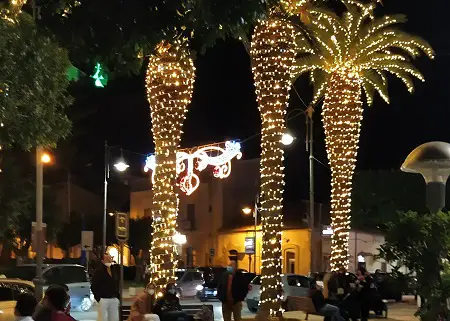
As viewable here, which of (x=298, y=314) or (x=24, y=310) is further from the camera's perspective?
(x=298, y=314)

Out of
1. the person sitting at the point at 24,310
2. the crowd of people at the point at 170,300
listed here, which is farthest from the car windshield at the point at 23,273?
the person sitting at the point at 24,310

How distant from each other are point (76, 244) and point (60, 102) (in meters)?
55.6

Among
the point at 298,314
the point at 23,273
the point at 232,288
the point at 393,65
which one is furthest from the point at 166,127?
the point at 23,273

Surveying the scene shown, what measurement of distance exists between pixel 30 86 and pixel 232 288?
7150 millimetres

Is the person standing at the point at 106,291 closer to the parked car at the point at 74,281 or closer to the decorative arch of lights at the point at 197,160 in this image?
the parked car at the point at 74,281

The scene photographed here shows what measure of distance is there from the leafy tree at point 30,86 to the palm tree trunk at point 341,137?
15008 millimetres

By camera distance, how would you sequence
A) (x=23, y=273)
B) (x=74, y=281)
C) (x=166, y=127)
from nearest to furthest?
(x=166, y=127)
(x=74, y=281)
(x=23, y=273)

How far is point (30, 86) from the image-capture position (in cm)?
1411

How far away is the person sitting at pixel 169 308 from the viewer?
15.9 m

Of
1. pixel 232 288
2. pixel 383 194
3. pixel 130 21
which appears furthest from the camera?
pixel 383 194

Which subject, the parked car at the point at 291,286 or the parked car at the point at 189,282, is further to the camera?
the parked car at the point at 189,282

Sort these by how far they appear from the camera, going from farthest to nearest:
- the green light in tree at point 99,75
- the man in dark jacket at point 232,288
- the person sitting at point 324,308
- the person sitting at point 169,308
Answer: the person sitting at point 324,308, the man in dark jacket at point 232,288, the person sitting at point 169,308, the green light in tree at point 99,75

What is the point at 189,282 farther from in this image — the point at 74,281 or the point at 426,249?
the point at 426,249

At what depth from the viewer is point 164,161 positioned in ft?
74.5
